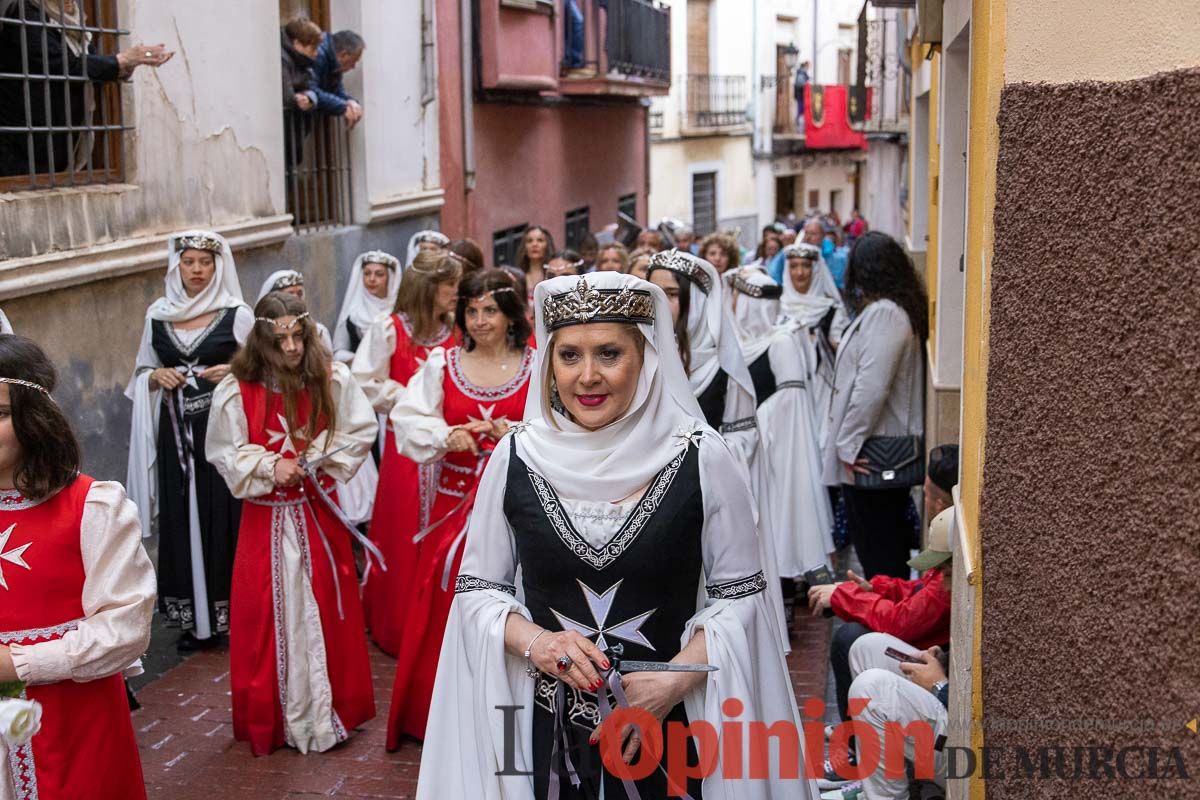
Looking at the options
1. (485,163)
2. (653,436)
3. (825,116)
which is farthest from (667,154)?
(653,436)

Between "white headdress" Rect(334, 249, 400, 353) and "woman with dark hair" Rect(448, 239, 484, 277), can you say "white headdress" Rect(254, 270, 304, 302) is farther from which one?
"white headdress" Rect(334, 249, 400, 353)

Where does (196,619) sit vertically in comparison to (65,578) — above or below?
below

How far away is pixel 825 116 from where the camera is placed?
121 feet

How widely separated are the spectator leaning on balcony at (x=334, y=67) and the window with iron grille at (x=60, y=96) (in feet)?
9.42

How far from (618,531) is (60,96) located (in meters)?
6.12

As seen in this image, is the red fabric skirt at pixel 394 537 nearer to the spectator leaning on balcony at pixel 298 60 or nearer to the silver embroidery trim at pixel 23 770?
the silver embroidery trim at pixel 23 770

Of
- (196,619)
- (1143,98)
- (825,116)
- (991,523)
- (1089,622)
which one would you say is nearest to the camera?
(1143,98)

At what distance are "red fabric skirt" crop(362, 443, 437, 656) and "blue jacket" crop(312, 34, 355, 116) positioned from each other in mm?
4552

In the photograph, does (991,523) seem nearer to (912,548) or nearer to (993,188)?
(993,188)

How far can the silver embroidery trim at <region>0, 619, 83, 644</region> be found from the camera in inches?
141

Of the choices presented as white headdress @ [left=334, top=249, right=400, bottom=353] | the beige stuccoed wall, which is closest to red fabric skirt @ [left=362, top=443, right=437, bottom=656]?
white headdress @ [left=334, top=249, right=400, bottom=353]

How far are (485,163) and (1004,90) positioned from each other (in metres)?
13.6

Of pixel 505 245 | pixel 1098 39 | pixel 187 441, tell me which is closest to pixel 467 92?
pixel 505 245

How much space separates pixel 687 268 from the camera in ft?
21.0
